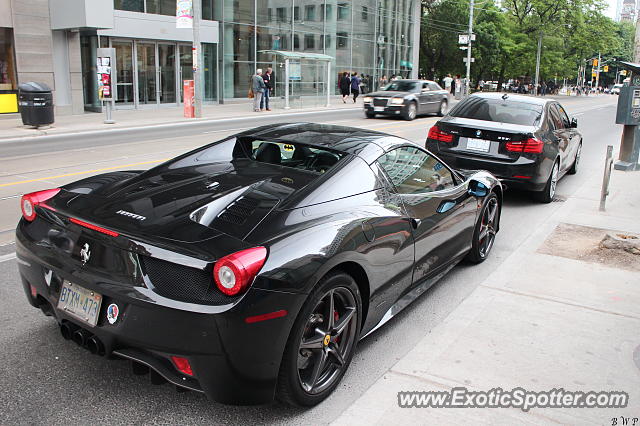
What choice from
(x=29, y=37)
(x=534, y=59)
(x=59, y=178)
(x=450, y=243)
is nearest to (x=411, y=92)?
(x=29, y=37)

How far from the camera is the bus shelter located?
28.9 meters

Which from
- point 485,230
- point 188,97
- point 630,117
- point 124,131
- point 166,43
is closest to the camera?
point 485,230

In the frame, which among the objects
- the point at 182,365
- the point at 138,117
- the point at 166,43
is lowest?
the point at 182,365

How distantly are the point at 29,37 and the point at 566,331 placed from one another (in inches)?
884

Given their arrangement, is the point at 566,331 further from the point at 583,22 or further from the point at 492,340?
the point at 583,22

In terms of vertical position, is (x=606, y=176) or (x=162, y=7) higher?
(x=162, y=7)

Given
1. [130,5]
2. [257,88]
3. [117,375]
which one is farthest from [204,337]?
[130,5]

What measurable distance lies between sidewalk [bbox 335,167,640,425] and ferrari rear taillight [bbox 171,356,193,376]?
913mm

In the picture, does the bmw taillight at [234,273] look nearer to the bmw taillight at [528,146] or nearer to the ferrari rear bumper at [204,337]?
the ferrari rear bumper at [204,337]

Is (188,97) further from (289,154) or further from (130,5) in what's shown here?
(289,154)

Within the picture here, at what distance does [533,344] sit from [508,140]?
4610mm

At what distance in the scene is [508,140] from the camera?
8.25 m

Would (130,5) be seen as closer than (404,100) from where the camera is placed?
No

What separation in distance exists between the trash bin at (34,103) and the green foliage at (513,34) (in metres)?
46.4
